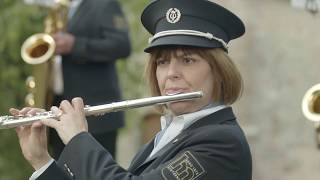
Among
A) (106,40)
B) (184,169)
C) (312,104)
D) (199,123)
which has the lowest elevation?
(312,104)

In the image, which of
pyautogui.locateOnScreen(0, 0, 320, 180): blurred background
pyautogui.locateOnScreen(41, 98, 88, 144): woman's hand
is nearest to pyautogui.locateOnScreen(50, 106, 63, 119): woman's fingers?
pyautogui.locateOnScreen(41, 98, 88, 144): woman's hand

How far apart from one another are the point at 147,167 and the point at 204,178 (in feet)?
1.04

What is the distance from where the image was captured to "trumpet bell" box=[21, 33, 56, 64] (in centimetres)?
694

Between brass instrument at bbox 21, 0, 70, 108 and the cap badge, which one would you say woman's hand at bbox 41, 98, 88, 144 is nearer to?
the cap badge

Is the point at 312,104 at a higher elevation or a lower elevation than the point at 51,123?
lower

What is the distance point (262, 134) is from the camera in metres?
12.2

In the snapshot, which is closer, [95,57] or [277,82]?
[95,57]

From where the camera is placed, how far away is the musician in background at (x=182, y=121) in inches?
153

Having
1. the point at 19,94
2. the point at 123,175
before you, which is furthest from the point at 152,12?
the point at 19,94

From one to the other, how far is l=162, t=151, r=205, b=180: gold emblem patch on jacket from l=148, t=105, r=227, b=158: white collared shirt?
0.24 meters

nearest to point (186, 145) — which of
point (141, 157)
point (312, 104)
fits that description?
point (141, 157)

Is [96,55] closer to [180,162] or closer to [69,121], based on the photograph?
[69,121]

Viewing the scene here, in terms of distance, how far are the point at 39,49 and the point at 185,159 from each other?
11.6 feet

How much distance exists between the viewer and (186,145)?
13.1 ft
